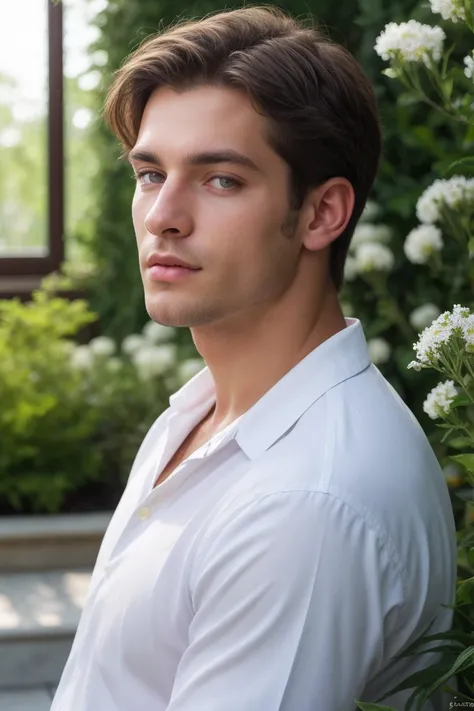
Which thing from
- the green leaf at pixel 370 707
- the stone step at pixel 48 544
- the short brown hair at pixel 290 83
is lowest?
the stone step at pixel 48 544

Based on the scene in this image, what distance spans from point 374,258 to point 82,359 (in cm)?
157

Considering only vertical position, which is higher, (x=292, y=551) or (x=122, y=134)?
(x=122, y=134)

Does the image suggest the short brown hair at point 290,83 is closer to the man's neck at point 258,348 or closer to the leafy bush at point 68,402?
the man's neck at point 258,348

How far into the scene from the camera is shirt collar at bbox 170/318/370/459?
142 cm

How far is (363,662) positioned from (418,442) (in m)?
0.28

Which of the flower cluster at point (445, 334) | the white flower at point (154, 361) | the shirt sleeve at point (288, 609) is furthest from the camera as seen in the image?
the white flower at point (154, 361)

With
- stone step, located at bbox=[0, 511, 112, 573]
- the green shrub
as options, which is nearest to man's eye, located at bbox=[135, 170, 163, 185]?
stone step, located at bbox=[0, 511, 112, 573]

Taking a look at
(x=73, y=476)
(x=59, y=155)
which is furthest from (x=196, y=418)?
(x=59, y=155)

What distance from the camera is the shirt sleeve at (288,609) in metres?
1.22

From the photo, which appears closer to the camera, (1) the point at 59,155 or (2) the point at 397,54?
(2) the point at 397,54

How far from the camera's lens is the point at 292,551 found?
1224 mm

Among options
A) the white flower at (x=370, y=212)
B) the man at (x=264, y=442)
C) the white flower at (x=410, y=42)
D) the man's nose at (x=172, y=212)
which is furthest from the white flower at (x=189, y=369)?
the man's nose at (x=172, y=212)

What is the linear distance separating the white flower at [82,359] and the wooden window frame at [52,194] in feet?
2.88

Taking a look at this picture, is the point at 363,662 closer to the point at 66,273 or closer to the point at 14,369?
the point at 14,369
